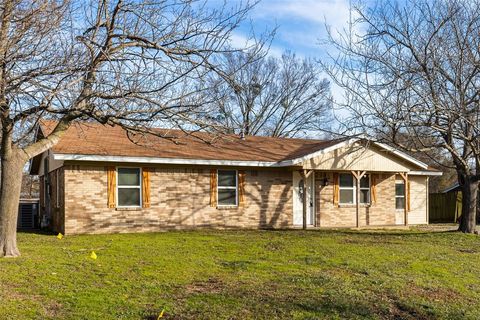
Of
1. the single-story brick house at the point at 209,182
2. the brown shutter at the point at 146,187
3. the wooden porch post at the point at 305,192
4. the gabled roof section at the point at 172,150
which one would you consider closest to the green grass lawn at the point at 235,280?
the single-story brick house at the point at 209,182

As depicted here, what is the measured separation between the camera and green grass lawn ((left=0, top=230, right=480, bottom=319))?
7.41m

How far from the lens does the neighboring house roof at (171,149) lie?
53.7 ft

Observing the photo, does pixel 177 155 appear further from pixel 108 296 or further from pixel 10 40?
pixel 108 296

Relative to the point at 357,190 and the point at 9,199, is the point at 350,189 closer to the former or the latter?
the point at 357,190

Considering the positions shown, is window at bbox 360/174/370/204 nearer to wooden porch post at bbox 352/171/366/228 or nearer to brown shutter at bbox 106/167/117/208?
wooden porch post at bbox 352/171/366/228

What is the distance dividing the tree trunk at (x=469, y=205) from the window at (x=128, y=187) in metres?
11.0

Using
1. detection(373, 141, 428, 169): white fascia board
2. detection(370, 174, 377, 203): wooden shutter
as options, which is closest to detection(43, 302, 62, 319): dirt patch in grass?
detection(373, 141, 428, 169): white fascia board

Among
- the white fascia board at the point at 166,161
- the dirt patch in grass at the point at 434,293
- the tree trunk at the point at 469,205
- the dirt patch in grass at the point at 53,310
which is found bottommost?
the dirt patch in grass at the point at 434,293

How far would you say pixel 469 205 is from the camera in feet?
60.2

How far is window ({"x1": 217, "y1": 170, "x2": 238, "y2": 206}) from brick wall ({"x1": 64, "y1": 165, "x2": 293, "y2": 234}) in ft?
1.00

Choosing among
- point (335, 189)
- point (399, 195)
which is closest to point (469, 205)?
point (335, 189)

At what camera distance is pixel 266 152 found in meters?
20.6

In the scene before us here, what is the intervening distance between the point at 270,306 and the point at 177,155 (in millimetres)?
10644

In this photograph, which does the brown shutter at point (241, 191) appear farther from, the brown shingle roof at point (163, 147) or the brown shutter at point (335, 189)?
the brown shutter at point (335, 189)
